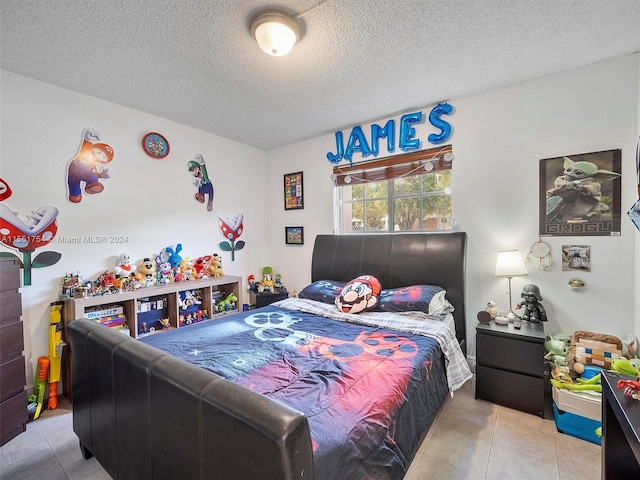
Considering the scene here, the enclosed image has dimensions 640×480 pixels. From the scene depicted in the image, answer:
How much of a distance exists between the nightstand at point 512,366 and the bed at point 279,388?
0.21m

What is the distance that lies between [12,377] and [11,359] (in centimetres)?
12

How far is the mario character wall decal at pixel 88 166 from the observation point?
245 centimetres

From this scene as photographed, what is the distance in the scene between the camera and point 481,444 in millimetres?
1738

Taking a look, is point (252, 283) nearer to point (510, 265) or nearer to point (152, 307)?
point (152, 307)

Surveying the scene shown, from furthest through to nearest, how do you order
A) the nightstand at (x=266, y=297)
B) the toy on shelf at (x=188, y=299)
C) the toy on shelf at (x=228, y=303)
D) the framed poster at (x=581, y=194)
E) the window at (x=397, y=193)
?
the nightstand at (x=266, y=297) < the toy on shelf at (x=228, y=303) < the toy on shelf at (x=188, y=299) < the window at (x=397, y=193) < the framed poster at (x=581, y=194)

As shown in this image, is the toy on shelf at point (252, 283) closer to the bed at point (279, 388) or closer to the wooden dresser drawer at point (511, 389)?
the bed at point (279, 388)

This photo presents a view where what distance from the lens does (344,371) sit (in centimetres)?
147

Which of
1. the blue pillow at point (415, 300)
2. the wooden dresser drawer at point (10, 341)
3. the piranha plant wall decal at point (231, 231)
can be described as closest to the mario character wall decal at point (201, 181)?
the piranha plant wall decal at point (231, 231)

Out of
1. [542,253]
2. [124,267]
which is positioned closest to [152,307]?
[124,267]

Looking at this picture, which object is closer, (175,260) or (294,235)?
(175,260)

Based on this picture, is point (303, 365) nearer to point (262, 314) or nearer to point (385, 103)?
point (262, 314)

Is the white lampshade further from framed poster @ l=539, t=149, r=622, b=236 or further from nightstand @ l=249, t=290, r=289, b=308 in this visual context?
nightstand @ l=249, t=290, r=289, b=308

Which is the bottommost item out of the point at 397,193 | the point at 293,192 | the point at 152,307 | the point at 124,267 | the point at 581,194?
the point at 152,307

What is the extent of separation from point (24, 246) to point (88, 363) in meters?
1.39
